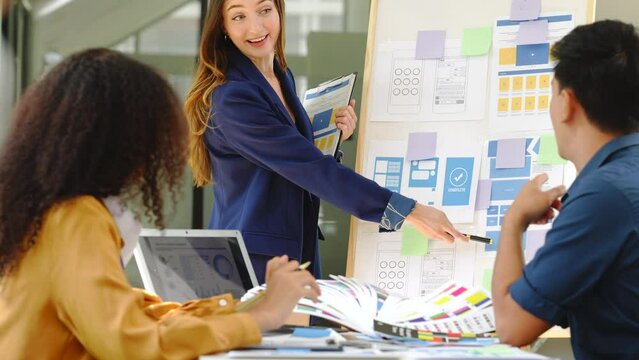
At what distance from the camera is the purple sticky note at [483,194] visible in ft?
9.69

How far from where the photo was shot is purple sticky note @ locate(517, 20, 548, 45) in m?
2.95

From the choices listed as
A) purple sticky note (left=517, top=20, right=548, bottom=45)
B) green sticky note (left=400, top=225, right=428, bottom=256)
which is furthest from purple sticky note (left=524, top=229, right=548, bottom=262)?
purple sticky note (left=517, top=20, right=548, bottom=45)

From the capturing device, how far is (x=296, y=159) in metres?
2.59

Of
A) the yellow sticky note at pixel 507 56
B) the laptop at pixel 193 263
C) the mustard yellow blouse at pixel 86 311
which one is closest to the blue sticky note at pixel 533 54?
the yellow sticky note at pixel 507 56

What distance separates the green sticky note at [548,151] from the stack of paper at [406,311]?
1101 millimetres

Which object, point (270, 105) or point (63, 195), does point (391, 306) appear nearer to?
point (63, 195)

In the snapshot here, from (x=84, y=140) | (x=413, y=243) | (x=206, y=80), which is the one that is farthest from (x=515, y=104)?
(x=84, y=140)

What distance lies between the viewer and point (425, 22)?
314cm

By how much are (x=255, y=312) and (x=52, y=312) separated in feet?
1.03

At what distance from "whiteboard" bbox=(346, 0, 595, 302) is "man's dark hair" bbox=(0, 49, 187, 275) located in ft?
4.94

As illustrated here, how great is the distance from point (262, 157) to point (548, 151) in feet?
2.87

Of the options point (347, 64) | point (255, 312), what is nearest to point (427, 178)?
point (347, 64)

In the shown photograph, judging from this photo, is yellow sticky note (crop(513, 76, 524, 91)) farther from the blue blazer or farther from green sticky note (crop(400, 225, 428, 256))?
the blue blazer

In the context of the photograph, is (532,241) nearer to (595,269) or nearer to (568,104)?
(568,104)
